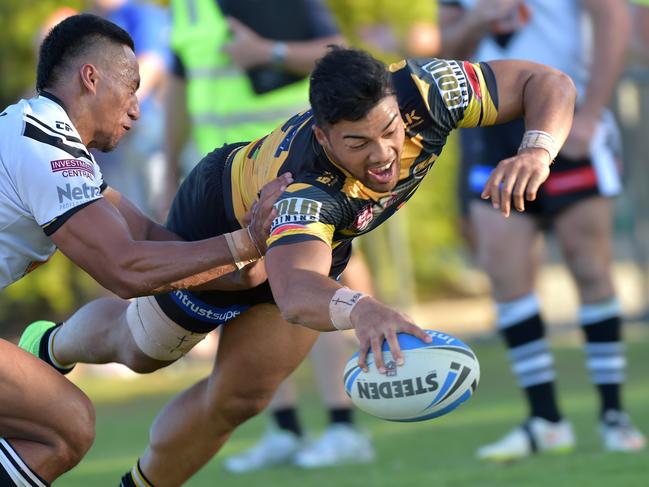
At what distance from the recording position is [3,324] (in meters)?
14.6

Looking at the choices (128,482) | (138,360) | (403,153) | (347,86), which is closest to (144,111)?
(138,360)

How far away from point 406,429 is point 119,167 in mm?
3933

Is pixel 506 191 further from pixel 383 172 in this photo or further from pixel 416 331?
pixel 416 331

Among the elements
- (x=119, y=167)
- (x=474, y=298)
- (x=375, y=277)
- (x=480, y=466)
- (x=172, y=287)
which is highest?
(x=172, y=287)

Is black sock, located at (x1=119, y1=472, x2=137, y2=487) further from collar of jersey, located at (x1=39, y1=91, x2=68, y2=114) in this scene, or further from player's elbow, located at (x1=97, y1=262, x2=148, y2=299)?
collar of jersey, located at (x1=39, y1=91, x2=68, y2=114)

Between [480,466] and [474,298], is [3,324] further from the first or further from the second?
[480,466]

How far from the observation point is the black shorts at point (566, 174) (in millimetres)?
6891

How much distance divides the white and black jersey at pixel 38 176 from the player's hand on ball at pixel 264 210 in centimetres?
57

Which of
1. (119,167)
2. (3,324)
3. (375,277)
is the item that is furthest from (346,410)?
(3,324)

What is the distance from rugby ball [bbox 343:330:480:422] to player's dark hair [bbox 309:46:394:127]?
86cm

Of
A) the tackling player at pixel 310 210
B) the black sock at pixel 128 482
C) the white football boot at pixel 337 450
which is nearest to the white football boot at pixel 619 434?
the white football boot at pixel 337 450

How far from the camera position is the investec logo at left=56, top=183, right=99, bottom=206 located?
15.0 feet

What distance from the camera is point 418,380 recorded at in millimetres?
3916

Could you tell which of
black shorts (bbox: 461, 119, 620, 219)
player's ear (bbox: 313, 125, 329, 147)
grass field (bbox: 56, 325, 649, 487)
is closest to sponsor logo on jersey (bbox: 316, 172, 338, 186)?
player's ear (bbox: 313, 125, 329, 147)
